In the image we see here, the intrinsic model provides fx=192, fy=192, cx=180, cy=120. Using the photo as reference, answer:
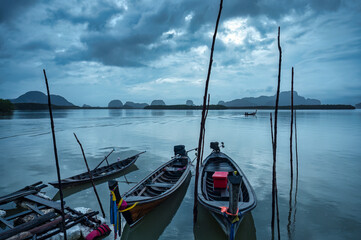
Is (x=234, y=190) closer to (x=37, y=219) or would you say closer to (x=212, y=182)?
(x=212, y=182)

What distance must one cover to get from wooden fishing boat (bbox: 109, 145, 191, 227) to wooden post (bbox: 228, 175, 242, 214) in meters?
3.49

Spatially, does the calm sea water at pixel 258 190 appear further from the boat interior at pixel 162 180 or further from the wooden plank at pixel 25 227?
the wooden plank at pixel 25 227

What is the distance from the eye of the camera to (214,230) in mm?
7957

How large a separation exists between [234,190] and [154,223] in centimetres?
476

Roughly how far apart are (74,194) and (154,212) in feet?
17.5

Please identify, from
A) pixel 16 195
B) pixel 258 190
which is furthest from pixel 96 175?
pixel 258 190

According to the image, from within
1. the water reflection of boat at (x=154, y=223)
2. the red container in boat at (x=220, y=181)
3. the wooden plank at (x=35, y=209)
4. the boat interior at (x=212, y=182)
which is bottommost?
the water reflection of boat at (x=154, y=223)

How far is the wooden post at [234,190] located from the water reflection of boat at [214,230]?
7.97 feet

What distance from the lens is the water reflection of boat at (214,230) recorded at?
761 centimetres

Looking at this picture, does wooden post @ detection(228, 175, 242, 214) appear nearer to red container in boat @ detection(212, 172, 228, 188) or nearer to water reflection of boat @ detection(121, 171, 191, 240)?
red container in boat @ detection(212, 172, 228, 188)

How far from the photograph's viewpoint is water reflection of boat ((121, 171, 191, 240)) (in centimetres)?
786

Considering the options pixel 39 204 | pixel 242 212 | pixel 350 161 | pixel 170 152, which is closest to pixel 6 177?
pixel 39 204

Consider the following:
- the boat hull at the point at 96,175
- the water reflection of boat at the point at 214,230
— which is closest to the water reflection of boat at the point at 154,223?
the water reflection of boat at the point at 214,230

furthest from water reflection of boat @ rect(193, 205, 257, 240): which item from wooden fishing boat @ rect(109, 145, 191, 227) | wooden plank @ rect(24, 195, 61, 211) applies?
wooden plank @ rect(24, 195, 61, 211)
